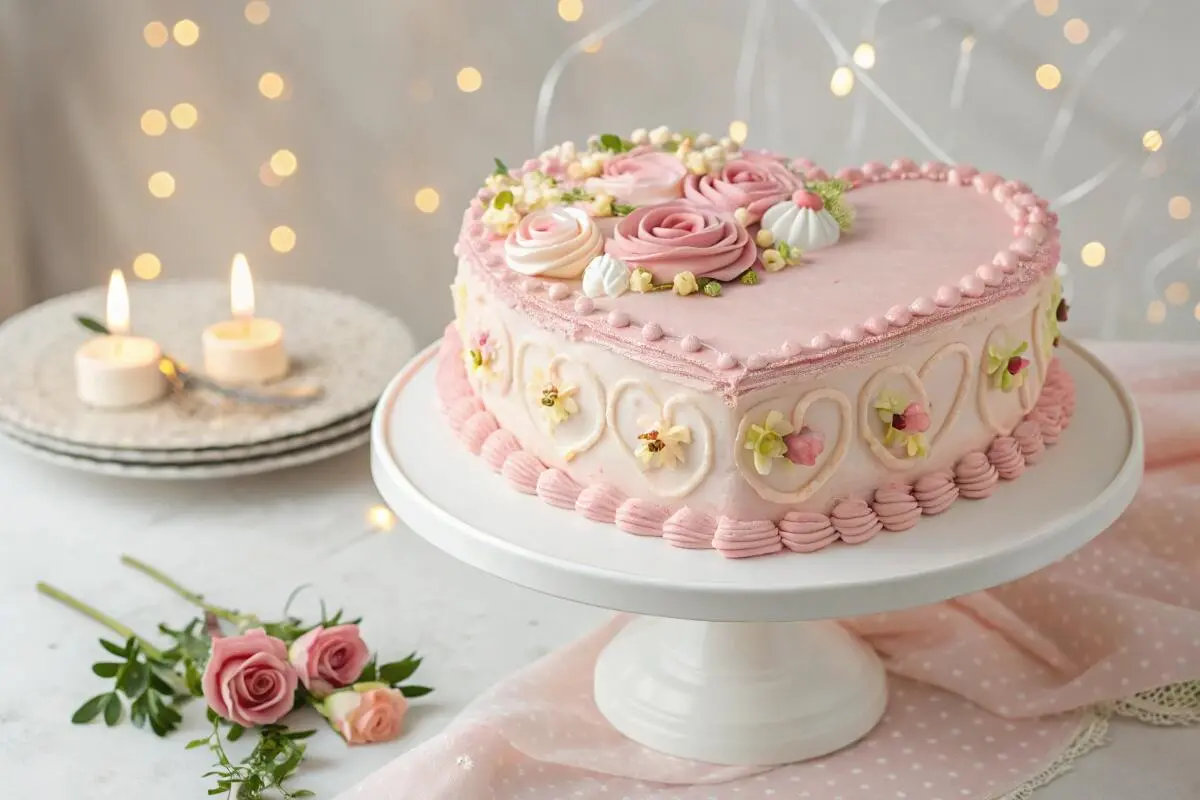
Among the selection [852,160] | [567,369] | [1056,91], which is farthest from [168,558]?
[1056,91]

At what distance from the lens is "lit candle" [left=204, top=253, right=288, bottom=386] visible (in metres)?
2.28

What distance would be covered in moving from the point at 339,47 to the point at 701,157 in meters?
1.12

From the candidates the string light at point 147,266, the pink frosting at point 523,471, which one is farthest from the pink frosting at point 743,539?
the string light at point 147,266

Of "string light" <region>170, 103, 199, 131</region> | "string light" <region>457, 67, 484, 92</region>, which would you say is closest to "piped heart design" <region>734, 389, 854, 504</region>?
"string light" <region>457, 67, 484, 92</region>

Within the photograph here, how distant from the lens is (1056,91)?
231 cm

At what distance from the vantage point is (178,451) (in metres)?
2.13

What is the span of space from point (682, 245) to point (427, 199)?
1.28 m

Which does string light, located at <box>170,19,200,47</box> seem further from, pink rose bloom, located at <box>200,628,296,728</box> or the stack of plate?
pink rose bloom, located at <box>200,628,296,728</box>

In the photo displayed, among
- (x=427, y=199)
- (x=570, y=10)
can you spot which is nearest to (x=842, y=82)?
(x=570, y=10)

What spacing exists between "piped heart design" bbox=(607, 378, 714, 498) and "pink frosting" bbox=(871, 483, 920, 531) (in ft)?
0.58

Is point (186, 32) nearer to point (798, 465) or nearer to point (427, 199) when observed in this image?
point (427, 199)

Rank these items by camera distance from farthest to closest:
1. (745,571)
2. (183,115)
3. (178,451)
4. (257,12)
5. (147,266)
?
(147,266) < (183,115) < (257,12) < (178,451) < (745,571)

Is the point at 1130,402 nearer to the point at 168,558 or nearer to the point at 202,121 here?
the point at 168,558

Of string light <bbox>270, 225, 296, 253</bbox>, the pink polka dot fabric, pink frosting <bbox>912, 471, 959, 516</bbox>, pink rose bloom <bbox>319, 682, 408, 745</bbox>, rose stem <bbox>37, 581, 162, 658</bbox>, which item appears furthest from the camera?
string light <bbox>270, 225, 296, 253</bbox>
